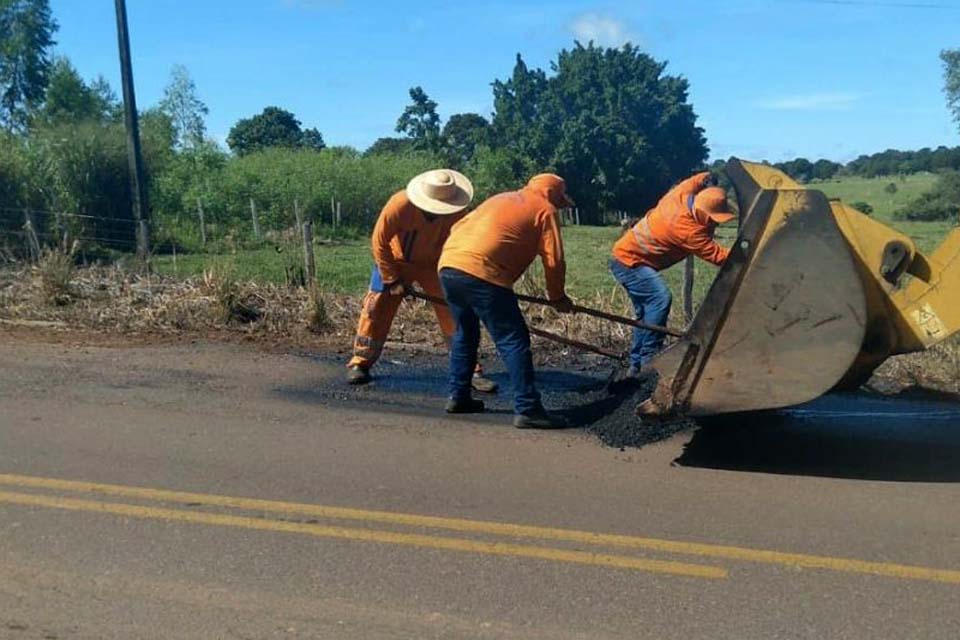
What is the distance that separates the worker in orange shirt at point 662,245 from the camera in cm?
705

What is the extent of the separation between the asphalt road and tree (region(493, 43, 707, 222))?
161 feet

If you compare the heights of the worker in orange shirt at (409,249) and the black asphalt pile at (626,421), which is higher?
the worker in orange shirt at (409,249)

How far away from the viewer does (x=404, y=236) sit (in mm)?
7902

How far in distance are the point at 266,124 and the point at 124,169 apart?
6261 centimetres

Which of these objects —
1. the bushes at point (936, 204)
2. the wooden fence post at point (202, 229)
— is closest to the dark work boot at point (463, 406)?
the wooden fence post at point (202, 229)

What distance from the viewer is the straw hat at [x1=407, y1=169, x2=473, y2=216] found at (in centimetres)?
750

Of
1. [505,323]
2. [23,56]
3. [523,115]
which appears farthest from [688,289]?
[523,115]

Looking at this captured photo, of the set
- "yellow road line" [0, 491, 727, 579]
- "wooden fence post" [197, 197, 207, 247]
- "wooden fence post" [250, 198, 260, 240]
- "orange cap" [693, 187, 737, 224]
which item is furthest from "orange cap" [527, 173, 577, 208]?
"wooden fence post" [250, 198, 260, 240]

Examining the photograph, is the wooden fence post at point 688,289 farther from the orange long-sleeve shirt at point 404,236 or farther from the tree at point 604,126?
the tree at point 604,126

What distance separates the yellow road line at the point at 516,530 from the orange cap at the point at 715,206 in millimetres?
3167

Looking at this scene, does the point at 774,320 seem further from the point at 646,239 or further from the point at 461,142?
the point at 461,142

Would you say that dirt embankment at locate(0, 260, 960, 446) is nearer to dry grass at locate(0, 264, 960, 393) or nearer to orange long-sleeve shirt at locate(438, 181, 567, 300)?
dry grass at locate(0, 264, 960, 393)

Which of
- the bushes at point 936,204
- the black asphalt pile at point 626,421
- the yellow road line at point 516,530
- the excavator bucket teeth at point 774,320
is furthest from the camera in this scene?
the bushes at point 936,204

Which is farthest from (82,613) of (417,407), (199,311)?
(199,311)
